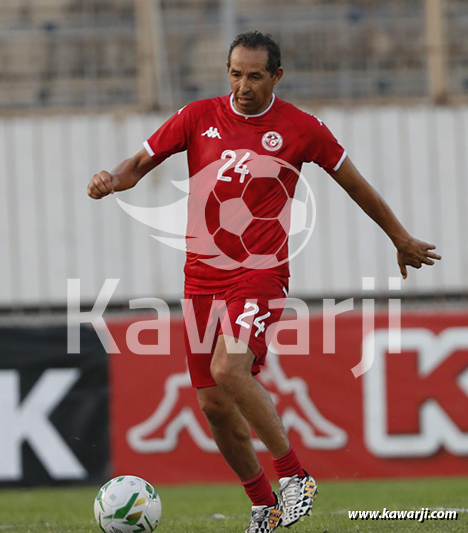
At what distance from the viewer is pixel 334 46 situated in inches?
538

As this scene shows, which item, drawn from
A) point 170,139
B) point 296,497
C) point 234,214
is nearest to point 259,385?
point 296,497

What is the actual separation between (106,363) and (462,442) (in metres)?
3.96

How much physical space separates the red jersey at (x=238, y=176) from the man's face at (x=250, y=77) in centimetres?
14

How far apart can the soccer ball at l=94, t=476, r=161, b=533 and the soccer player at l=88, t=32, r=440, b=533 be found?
0.51 metres

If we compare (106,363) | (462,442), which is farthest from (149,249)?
(462,442)

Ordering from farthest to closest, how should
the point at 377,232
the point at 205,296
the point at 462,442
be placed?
the point at 377,232, the point at 462,442, the point at 205,296

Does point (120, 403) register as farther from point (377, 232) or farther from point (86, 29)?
point (86, 29)

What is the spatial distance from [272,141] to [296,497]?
199cm

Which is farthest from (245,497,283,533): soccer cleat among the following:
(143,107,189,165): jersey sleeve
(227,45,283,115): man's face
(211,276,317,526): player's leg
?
(227,45,283,115): man's face

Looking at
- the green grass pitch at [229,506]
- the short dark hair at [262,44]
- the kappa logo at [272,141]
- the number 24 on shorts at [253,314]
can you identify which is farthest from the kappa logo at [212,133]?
the green grass pitch at [229,506]

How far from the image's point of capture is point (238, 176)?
573 centimetres

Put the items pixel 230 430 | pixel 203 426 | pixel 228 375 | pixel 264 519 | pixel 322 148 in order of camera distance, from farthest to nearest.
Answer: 1. pixel 203 426
2. pixel 322 148
3. pixel 230 430
4. pixel 264 519
5. pixel 228 375

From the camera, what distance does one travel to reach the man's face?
222 inches

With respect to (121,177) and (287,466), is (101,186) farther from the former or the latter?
(287,466)
